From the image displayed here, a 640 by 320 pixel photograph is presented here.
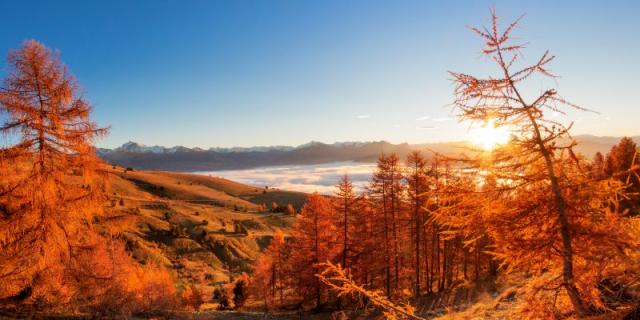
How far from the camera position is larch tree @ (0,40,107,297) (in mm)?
13844

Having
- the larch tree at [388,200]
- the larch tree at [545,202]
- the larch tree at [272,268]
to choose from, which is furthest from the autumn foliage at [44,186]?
the larch tree at [272,268]

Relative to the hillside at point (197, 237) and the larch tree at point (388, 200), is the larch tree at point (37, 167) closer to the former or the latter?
the larch tree at point (388, 200)

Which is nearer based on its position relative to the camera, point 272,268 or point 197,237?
Answer: point 272,268

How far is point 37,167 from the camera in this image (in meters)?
14.4

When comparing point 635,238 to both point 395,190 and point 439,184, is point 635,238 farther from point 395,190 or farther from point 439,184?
point 395,190

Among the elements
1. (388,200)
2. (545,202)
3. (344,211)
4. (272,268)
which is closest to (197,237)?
(272,268)

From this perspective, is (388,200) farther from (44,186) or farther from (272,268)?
(44,186)

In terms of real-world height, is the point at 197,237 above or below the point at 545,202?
below

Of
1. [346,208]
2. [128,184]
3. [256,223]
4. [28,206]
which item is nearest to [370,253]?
[346,208]

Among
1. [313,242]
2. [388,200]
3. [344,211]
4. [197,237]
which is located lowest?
[197,237]

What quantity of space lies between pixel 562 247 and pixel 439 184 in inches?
99.3

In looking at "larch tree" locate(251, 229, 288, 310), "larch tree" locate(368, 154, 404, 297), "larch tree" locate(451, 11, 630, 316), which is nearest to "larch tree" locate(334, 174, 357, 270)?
"larch tree" locate(368, 154, 404, 297)

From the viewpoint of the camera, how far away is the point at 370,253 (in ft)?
101

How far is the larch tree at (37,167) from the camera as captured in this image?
13844 mm
